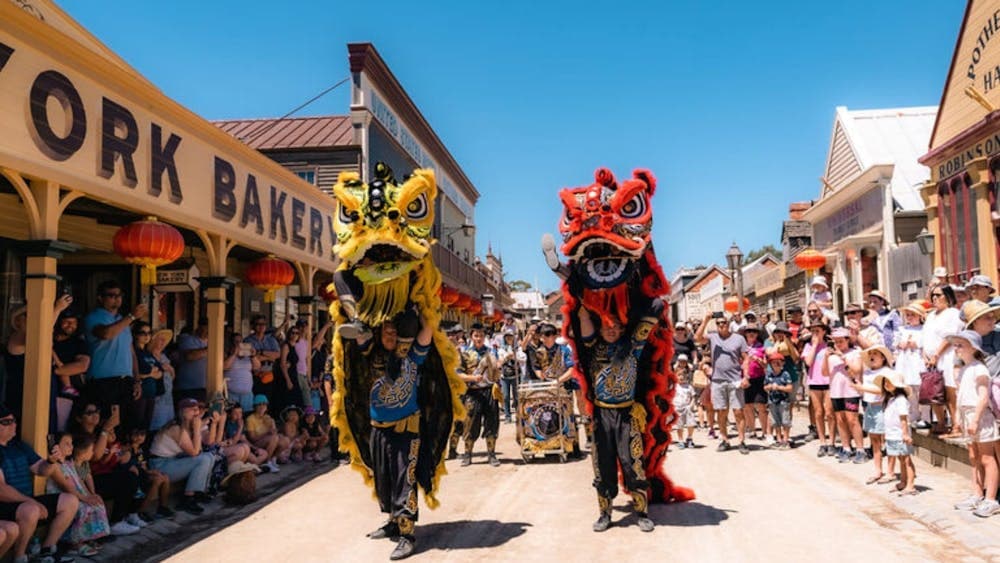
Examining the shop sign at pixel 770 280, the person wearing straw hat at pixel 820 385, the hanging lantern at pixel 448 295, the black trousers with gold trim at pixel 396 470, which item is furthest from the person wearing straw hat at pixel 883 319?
the shop sign at pixel 770 280

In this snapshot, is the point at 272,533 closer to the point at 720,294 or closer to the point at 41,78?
the point at 41,78

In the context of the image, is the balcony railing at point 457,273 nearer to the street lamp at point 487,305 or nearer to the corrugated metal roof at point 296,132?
the street lamp at point 487,305

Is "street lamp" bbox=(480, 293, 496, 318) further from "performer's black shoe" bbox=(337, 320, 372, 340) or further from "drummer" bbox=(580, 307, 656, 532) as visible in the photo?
"performer's black shoe" bbox=(337, 320, 372, 340)

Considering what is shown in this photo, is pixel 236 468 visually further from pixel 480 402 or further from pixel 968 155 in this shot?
pixel 968 155

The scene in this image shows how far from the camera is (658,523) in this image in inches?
243

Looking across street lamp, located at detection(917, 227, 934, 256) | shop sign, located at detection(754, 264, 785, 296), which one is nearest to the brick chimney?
shop sign, located at detection(754, 264, 785, 296)

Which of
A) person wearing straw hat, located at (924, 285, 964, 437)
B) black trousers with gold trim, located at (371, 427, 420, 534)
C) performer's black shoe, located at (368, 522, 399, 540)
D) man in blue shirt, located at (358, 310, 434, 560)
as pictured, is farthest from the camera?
person wearing straw hat, located at (924, 285, 964, 437)

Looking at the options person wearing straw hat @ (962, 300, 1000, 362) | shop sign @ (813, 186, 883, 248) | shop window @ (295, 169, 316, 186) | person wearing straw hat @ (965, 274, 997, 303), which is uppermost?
shop window @ (295, 169, 316, 186)

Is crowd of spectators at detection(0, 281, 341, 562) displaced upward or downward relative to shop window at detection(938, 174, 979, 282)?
downward

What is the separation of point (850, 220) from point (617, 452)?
55.6 ft

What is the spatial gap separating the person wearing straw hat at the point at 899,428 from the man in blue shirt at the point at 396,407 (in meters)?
4.55

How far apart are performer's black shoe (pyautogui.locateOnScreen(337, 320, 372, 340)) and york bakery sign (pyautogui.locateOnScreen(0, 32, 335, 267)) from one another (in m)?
2.68

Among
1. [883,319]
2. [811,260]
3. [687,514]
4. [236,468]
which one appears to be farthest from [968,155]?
[236,468]

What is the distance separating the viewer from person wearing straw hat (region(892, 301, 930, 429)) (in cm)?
852
